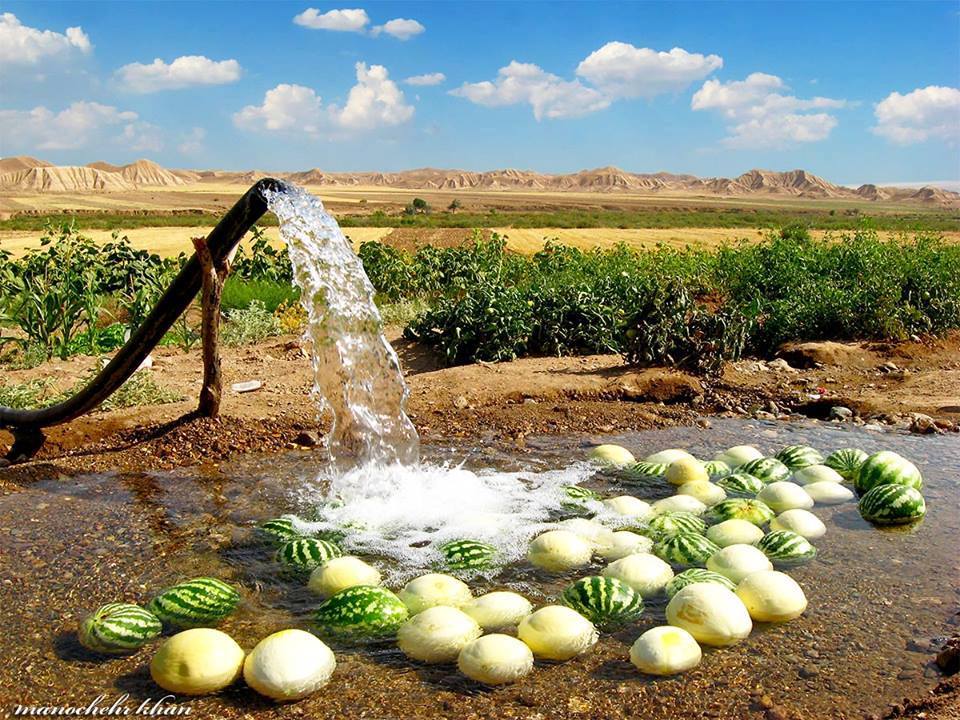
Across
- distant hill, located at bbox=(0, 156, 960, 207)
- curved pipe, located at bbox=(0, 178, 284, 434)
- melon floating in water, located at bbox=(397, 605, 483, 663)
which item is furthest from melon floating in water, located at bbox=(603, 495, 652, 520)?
distant hill, located at bbox=(0, 156, 960, 207)

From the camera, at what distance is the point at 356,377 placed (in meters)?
6.23

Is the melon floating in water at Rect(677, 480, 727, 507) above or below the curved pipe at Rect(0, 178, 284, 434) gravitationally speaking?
below

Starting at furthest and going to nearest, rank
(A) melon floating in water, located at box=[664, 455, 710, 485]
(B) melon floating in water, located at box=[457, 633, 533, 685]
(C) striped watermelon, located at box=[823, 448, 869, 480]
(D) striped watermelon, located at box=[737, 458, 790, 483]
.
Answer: (C) striped watermelon, located at box=[823, 448, 869, 480], (D) striped watermelon, located at box=[737, 458, 790, 483], (A) melon floating in water, located at box=[664, 455, 710, 485], (B) melon floating in water, located at box=[457, 633, 533, 685]

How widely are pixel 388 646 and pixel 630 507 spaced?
1.85 m

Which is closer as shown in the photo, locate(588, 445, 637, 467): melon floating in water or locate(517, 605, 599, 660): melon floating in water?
locate(517, 605, 599, 660): melon floating in water

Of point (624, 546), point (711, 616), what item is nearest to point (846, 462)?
point (624, 546)

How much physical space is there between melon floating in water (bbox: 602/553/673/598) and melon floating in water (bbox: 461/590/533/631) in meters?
0.50

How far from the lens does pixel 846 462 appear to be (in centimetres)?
573

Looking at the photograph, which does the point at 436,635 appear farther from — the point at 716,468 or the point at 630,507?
the point at 716,468

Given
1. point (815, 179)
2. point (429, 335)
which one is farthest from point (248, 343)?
point (815, 179)

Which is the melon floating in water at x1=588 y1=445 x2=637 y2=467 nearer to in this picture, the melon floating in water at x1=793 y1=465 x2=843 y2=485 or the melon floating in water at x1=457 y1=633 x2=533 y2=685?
the melon floating in water at x1=793 y1=465 x2=843 y2=485

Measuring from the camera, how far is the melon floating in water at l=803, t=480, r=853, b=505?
529 centimetres

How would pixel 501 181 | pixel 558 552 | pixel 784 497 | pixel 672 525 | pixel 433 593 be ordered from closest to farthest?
pixel 433 593
pixel 558 552
pixel 672 525
pixel 784 497
pixel 501 181

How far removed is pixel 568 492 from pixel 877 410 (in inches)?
A: 136
